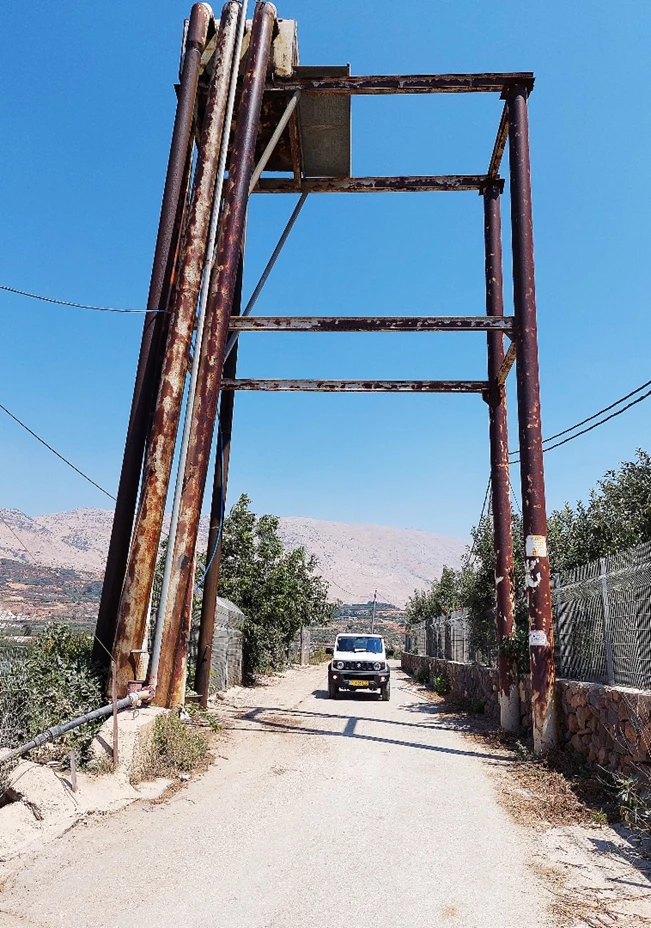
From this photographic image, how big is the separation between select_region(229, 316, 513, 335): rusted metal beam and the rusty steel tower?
0.08 feet

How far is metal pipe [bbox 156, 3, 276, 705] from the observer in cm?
898

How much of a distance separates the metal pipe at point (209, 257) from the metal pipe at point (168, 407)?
0.10 m

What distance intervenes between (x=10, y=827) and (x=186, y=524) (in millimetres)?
4639

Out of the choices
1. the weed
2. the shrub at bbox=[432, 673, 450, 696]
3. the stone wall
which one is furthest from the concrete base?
the shrub at bbox=[432, 673, 450, 696]

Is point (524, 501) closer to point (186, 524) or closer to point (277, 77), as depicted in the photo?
point (186, 524)

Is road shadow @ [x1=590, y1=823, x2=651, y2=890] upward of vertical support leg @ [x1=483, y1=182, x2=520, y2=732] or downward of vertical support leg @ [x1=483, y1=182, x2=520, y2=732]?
downward

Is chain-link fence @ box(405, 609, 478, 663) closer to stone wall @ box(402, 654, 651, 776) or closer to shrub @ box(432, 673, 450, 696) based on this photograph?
shrub @ box(432, 673, 450, 696)

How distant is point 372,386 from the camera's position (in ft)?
40.0

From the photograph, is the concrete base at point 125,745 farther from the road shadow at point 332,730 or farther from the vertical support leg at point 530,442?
the vertical support leg at point 530,442

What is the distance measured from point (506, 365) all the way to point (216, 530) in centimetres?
639

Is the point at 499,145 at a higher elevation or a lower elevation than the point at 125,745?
higher

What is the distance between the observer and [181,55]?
11383mm

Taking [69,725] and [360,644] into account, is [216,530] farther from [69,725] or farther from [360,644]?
[69,725]

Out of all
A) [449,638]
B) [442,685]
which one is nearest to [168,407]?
[442,685]
